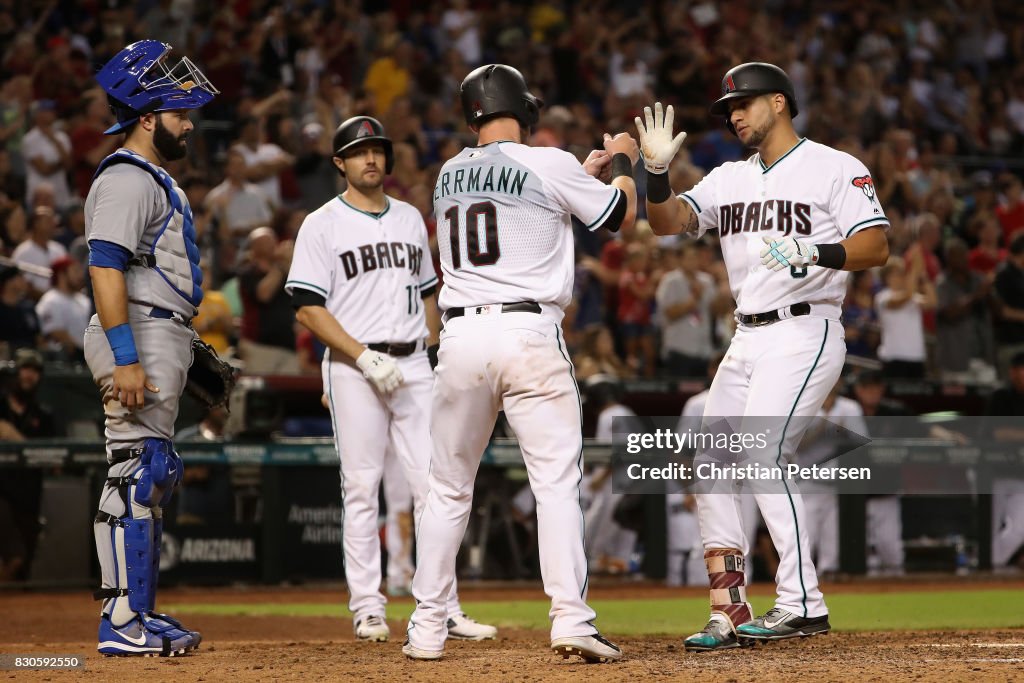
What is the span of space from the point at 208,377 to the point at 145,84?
1282 millimetres

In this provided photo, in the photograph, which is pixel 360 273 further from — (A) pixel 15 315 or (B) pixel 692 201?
(A) pixel 15 315

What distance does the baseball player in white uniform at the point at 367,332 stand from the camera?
6.57 m

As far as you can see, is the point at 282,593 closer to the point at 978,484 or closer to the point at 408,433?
the point at 408,433

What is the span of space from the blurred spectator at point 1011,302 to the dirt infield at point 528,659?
6.85 meters

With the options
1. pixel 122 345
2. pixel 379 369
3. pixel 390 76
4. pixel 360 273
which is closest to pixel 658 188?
pixel 379 369

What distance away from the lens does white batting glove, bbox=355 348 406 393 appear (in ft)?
21.3

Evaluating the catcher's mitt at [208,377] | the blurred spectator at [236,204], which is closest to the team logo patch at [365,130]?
the catcher's mitt at [208,377]

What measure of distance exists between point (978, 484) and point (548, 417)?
7032 millimetres

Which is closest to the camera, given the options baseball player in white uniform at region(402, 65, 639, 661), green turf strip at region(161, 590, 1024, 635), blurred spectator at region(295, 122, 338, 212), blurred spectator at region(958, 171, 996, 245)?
baseball player in white uniform at region(402, 65, 639, 661)

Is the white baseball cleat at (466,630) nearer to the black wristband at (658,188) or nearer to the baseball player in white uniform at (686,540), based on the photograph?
the black wristband at (658,188)

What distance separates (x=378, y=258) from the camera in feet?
22.4

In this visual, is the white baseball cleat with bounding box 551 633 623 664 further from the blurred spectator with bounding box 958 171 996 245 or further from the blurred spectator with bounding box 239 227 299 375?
the blurred spectator with bounding box 958 171 996 245

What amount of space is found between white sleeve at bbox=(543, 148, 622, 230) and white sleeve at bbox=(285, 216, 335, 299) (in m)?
1.99

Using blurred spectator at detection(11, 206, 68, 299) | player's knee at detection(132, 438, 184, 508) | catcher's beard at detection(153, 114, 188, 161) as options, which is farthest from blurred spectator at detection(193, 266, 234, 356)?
player's knee at detection(132, 438, 184, 508)
